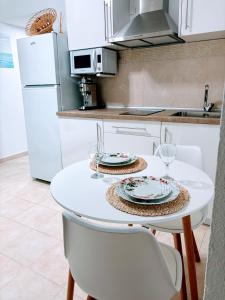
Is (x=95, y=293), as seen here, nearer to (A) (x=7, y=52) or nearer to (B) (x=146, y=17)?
(B) (x=146, y=17)

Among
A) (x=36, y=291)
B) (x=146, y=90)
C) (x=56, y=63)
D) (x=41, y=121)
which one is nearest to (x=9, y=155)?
(x=41, y=121)

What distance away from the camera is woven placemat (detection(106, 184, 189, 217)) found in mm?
895

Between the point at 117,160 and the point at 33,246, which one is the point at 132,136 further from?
the point at 33,246

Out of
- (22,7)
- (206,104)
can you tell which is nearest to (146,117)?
(206,104)

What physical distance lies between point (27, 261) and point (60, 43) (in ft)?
6.94

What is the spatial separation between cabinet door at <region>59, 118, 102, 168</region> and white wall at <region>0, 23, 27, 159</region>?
5.31ft

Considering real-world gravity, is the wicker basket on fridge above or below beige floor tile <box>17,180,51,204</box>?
above

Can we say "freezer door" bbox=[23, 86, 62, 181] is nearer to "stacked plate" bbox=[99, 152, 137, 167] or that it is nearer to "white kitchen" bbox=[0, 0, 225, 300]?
"white kitchen" bbox=[0, 0, 225, 300]

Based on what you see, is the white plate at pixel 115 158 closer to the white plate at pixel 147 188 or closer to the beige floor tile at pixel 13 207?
the white plate at pixel 147 188

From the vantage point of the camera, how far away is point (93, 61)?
8.19 feet

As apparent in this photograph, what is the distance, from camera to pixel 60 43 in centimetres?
257

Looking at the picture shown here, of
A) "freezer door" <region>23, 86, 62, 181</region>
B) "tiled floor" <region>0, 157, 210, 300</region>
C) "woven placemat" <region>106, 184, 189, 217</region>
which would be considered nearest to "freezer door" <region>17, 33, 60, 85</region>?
"freezer door" <region>23, 86, 62, 181</region>

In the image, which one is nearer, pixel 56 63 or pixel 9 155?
pixel 56 63

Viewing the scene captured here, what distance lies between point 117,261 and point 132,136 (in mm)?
1626
